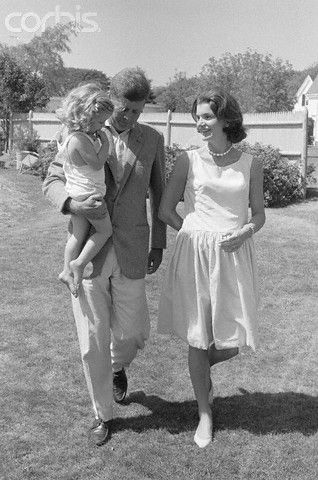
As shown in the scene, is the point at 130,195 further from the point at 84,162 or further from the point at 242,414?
the point at 242,414

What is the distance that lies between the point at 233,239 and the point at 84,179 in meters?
0.83

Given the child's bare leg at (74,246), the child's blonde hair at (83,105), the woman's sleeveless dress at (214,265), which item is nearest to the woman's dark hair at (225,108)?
the woman's sleeveless dress at (214,265)

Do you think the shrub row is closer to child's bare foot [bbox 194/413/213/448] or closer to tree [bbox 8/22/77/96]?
child's bare foot [bbox 194/413/213/448]

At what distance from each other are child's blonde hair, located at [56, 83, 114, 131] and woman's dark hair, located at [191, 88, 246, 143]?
0.52m

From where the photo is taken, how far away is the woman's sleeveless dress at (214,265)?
3.26 m

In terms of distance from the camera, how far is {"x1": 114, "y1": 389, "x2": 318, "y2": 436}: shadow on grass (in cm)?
361

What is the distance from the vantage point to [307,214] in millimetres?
11203

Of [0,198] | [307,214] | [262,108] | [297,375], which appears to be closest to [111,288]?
[297,375]

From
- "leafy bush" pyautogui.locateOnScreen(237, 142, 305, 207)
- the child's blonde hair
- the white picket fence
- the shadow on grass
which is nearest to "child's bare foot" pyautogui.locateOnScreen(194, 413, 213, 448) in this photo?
the shadow on grass

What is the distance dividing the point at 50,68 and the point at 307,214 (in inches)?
1437

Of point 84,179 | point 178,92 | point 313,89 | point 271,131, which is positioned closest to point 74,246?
point 84,179

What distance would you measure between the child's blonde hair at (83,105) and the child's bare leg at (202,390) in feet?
4.49

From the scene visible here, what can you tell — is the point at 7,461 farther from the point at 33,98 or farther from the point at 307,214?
the point at 33,98

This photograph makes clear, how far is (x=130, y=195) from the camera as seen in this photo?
3.33m
